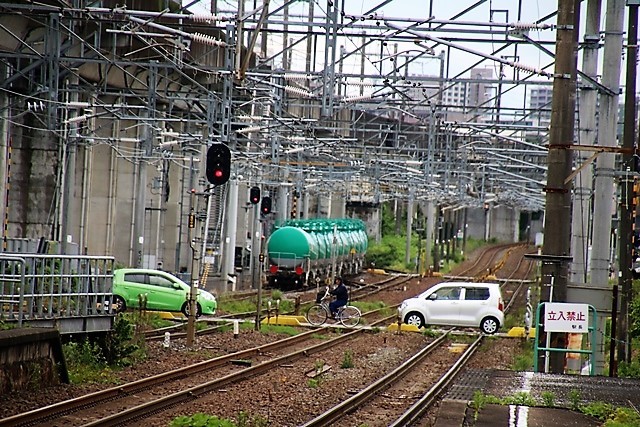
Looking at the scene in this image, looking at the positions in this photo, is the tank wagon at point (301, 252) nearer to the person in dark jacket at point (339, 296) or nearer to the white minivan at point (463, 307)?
the person in dark jacket at point (339, 296)

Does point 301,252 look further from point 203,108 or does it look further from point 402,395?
point 402,395

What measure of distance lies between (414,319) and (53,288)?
49.5 feet

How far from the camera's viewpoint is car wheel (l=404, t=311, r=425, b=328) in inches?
1198

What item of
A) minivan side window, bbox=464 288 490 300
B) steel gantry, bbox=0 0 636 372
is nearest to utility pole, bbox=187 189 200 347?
steel gantry, bbox=0 0 636 372

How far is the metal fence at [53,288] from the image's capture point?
15570 millimetres

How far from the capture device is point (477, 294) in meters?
30.3

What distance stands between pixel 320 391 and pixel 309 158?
37.9 metres

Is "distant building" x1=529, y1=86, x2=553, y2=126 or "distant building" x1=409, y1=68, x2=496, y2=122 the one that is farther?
"distant building" x1=529, y1=86, x2=553, y2=126

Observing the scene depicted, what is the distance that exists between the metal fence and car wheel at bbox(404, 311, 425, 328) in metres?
13.3

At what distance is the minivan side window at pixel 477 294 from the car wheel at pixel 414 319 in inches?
51.2

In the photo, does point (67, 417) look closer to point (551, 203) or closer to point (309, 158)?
point (551, 203)

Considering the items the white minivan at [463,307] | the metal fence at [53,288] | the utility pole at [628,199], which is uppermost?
the utility pole at [628,199]

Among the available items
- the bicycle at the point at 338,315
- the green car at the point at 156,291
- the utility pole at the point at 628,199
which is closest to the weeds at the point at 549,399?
the utility pole at the point at 628,199

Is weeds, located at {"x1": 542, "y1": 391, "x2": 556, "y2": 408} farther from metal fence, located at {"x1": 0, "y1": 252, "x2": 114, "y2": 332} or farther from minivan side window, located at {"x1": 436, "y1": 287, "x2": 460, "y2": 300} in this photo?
minivan side window, located at {"x1": 436, "y1": 287, "x2": 460, "y2": 300}
